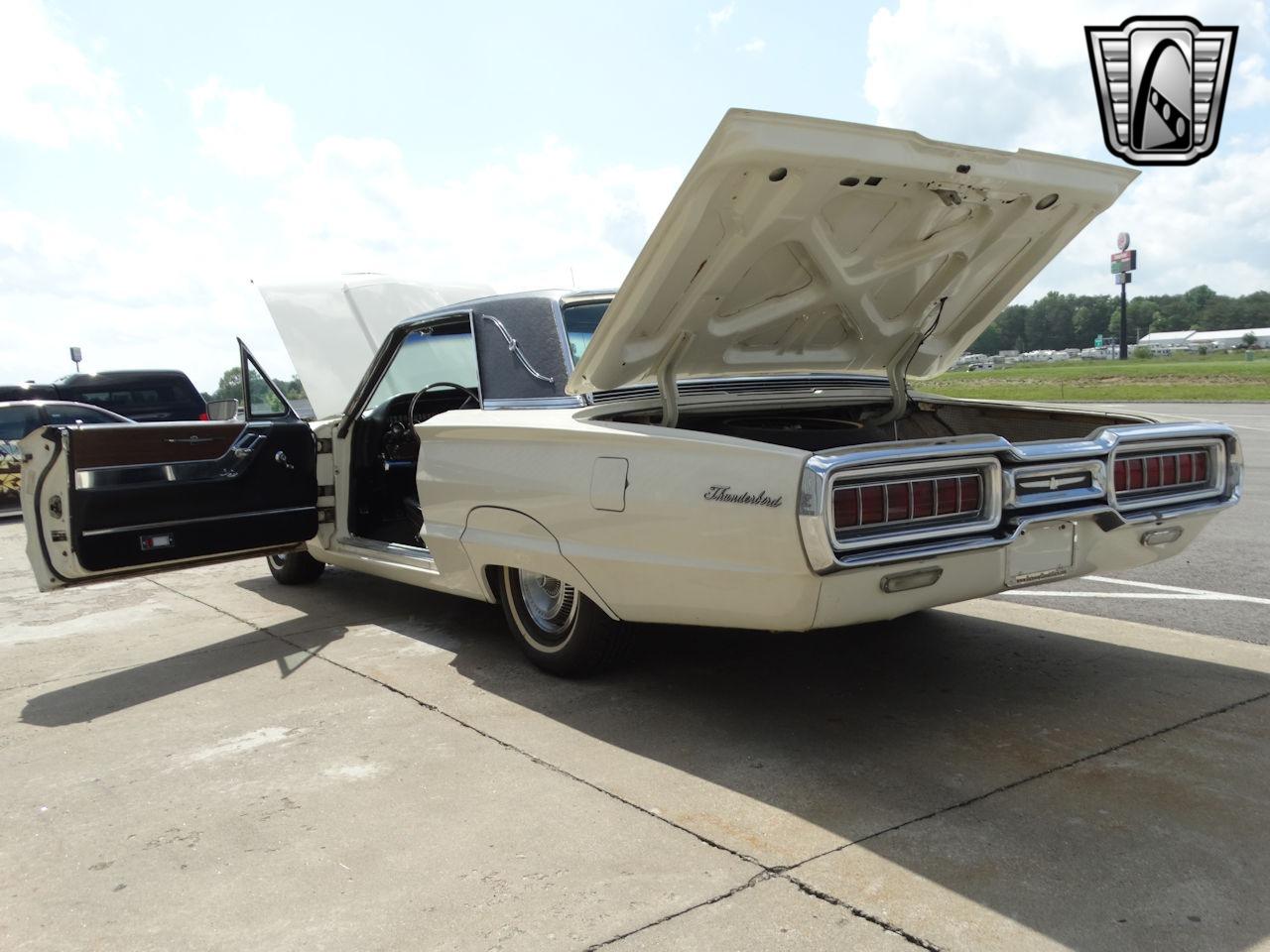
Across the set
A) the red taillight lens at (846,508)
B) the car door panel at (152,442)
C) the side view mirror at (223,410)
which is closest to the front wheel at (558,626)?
the red taillight lens at (846,508)

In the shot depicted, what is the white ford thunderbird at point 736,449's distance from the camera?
10.2 feet

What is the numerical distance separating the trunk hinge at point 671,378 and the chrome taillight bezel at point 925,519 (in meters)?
1.01

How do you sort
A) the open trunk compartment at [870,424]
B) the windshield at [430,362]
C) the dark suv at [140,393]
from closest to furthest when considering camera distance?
the open trunk compartment at [870,424] → the windshield at [430,362] → the dark suv at [140,393]

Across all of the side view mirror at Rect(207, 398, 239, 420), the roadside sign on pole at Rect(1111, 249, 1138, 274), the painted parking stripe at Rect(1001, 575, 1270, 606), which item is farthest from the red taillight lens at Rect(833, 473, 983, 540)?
the roadside sign on pole at Rect(1111, 249, 1138, 274)

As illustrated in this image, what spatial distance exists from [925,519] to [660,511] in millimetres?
832

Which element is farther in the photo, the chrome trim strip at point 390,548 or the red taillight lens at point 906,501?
the chrome trim strip at point 390,548

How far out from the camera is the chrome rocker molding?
9.53 feet

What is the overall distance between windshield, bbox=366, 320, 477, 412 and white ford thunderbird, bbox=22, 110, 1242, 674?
0.08 ft

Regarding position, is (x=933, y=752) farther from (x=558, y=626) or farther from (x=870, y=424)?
(x=870, y=424)

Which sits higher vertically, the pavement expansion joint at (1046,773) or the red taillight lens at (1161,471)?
the red taillight lens at (1161,471)

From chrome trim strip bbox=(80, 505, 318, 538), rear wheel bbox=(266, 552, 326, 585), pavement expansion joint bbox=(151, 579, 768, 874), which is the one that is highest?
chrome trim strip bbox=(80, 505, 318, 538)

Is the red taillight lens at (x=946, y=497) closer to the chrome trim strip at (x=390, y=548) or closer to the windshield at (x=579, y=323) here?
the windshield at (x=579, y=323)

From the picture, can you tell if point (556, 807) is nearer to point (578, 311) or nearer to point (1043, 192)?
point (578, 311)

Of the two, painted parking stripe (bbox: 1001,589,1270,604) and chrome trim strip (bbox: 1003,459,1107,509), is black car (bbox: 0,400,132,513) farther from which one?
chrome trim strip (bbox: 1003,459,1107,509)
